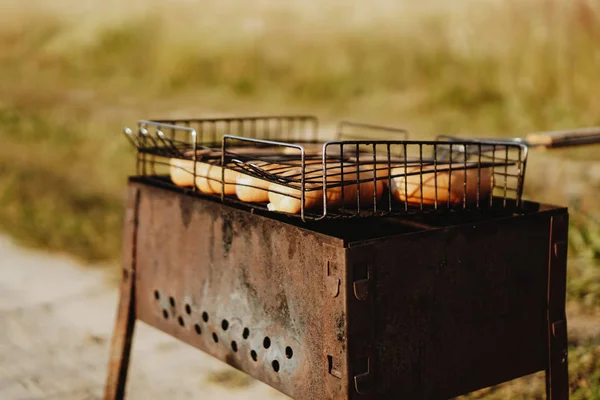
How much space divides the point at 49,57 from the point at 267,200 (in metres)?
6.91

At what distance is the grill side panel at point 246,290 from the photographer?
2.35 m

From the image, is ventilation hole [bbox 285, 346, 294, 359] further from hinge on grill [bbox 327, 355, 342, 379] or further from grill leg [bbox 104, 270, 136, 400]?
grill leg [bbox 104, 270, 136, 400]

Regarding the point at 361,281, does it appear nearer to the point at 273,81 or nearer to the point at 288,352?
the point at 288,352

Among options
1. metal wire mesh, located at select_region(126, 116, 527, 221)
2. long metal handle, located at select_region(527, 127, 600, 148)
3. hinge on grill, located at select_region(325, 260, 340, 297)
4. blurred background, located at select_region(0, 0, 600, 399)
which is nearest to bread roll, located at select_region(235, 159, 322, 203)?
metal wire mesh, located at select_region(126, 116, 527, 221)

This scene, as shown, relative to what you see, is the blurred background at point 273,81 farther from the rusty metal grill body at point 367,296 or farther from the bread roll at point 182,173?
the bread roll at point 182,173

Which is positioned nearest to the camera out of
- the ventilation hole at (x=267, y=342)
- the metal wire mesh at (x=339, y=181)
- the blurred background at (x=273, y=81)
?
the metal wire mesh at (x=339, y=181)

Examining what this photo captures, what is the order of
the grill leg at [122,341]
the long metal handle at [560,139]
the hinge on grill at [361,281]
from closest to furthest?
the hinge on grill at [361,281]
the long metal handle at [560,139]
the grill leg at [122,341]

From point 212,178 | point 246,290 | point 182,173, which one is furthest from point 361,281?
point 182,173

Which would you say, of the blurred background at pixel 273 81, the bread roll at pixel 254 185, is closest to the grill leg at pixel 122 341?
the bread roll at pixel 254 185

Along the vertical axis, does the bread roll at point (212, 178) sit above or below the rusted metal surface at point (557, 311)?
above

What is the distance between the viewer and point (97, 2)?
898 centimetres

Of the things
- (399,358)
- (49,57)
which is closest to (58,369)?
(399,358)

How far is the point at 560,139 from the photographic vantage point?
10.6 ft

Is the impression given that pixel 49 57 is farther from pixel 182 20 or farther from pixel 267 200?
pixel 267 200
